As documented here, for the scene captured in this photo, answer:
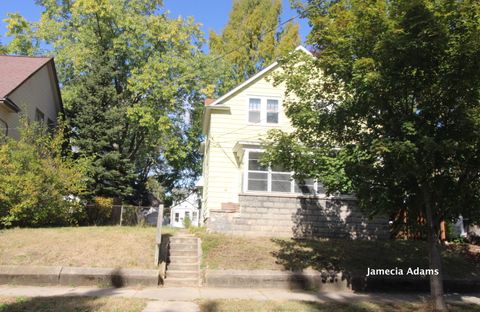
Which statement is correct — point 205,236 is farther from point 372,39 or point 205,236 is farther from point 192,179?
point 192,179

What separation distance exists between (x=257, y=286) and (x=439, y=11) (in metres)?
7.71

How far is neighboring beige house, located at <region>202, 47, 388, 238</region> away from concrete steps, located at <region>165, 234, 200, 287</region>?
240 centimetres

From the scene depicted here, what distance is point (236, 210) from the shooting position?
16.7m

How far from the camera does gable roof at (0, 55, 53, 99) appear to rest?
784 inches

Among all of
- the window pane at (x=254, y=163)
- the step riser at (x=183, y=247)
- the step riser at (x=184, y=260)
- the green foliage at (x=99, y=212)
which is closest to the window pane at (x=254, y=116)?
the window pane at (x=254, y=163)

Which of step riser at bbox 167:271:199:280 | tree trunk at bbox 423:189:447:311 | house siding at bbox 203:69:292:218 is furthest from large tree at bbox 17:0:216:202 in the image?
tree trunk at bbox 423:189:447:311

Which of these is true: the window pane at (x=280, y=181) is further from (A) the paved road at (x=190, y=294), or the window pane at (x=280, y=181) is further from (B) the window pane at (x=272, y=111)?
(A) the paved road at (x=190, y=294)

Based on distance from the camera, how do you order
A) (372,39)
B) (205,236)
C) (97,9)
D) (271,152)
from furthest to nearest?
(97,9), (205,236), (271,152), (372,39)

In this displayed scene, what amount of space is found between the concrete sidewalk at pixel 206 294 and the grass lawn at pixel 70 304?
1.96 feet

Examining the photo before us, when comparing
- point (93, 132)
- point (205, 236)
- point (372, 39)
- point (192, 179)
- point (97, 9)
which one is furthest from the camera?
point (192, 179)

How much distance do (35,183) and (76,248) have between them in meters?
4.41

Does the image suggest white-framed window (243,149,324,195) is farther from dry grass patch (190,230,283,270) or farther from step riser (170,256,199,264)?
step riser (170,256,199,264)

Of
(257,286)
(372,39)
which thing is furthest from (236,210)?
(372,39)

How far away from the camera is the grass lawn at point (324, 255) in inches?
481
